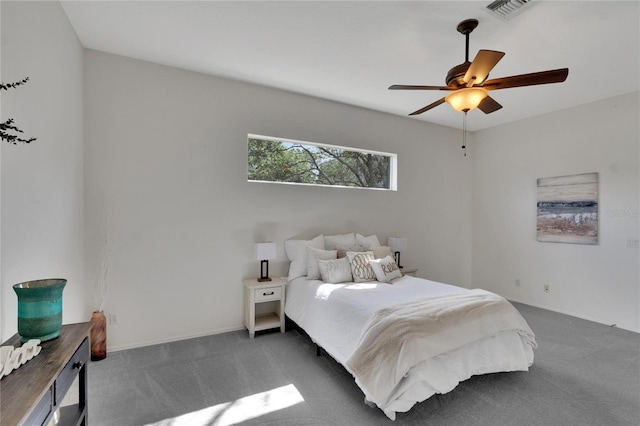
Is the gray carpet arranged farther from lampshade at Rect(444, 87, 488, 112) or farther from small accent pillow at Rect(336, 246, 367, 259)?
lampshade at Rect(444, 87, 488, 112)

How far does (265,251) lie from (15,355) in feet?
7.59

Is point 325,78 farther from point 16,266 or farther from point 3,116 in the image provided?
point 16,266

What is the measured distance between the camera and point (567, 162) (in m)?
4.26

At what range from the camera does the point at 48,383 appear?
3.26 feet

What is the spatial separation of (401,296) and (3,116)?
2.89 m

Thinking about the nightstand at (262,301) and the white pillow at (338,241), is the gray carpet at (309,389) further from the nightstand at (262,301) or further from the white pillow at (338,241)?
the white pillow at (338,241)

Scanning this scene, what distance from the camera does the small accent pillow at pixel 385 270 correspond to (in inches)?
130

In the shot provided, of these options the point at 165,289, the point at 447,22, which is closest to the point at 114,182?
the point at 165,289

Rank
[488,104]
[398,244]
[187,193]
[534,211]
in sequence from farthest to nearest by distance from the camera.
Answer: [534,211] < [398,244] < [187,193] < [488,104]

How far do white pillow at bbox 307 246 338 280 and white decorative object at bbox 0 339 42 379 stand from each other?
2.44 m

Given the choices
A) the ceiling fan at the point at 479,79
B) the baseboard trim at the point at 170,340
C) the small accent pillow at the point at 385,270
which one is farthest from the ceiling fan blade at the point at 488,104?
the baseboard trim at the point at 170,340

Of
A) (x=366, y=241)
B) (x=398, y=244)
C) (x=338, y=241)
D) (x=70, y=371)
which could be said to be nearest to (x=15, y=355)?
(x=70, y=371)

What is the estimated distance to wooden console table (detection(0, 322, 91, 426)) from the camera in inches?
34.3

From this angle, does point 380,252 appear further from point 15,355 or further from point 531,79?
point 15,355
